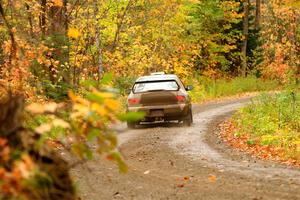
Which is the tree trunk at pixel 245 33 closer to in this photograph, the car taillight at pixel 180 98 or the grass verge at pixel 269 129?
the grass verge at pixel 269 129

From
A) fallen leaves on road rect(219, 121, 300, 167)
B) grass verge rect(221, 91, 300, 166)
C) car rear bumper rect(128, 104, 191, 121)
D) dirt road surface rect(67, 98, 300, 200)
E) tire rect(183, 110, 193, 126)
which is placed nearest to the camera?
dirt road surface rect(67, 98, 300, 200)

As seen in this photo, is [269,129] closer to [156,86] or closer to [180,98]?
[180,98]

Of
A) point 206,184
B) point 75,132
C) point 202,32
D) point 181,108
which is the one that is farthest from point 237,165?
point 202,32

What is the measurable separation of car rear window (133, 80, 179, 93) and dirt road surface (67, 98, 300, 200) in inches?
97.2

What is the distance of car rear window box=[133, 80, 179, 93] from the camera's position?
688 inches

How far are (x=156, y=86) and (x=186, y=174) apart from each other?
7888 millimetres

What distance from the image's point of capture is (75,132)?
3.24 meters

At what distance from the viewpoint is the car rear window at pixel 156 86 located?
1747 centimetres

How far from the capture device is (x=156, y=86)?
17531mm

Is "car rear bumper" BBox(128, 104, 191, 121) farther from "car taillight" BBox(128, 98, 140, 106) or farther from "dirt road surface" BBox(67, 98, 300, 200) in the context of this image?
"dirt road surface" BBox(67, 98, 300, 200)

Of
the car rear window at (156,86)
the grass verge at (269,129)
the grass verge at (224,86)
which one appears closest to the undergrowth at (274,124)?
the grass verge at (269,129)

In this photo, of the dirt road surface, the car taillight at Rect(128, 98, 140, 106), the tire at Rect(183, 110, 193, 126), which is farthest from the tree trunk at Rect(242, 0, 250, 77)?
the dirt road surface

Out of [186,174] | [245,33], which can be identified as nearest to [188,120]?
[186,174]

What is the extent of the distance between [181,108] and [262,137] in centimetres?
396
